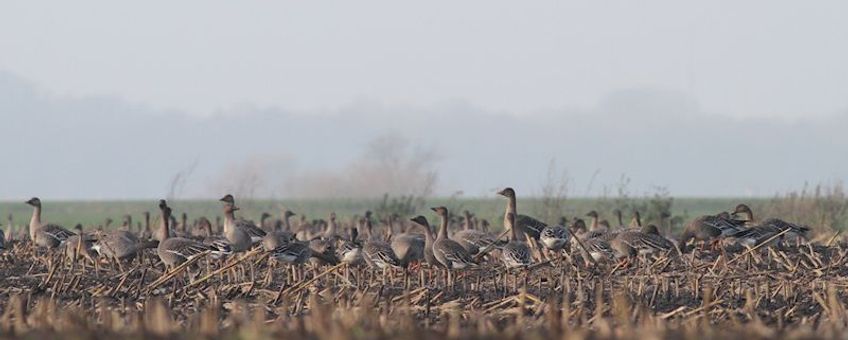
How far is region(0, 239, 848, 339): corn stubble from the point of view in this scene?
42.3ft

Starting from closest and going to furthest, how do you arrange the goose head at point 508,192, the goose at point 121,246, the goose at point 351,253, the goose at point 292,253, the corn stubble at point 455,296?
1. the corn stubble at point 455,296
2. the goose at point 292,253
3. the goose at point 351,253
4. the goose at point 121,246
5. the goose head at point 508,192

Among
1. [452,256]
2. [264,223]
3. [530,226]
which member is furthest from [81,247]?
[264,223]

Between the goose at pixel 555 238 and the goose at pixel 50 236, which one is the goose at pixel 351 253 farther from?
the goose at pixel 50 236

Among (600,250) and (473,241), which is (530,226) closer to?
(473,241)

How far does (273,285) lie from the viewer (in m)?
20.2

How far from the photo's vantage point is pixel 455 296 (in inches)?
719

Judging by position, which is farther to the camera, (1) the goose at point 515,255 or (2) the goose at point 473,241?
(2) the goose at point 473,241

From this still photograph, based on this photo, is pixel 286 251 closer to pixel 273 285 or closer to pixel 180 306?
pixel 273 285

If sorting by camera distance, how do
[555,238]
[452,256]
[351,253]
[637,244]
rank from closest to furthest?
[452,256] → [351,253] → [637,244] → [555,238]

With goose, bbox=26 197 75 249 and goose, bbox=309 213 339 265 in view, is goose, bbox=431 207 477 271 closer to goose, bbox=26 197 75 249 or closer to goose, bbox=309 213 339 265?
goose, bbox=309 213 339 265

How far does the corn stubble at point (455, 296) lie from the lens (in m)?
12.9

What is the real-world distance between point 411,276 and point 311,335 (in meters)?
12.1

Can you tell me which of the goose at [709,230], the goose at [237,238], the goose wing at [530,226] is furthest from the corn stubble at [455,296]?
the goose wing at [530,226]

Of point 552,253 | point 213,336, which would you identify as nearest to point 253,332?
point 213,336
